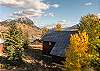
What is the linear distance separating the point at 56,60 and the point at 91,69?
1911 centimetres

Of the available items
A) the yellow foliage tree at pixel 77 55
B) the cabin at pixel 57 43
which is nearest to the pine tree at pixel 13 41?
the cabin at pixel 57 43

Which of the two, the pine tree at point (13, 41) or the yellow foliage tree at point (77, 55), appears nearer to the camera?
the yellow foliage tree at point (77, 55)

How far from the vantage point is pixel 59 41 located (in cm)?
6194

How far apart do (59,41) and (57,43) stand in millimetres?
1281

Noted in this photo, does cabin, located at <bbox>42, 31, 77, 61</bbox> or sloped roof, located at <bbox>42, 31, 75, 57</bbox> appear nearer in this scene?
cabin, located at <bbox>42, 31, 77, 61</bbox>

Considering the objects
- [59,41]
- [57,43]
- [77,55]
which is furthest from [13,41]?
[77,55]

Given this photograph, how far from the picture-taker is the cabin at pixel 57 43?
55.2 m

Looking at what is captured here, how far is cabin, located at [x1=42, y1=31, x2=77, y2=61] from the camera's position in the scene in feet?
181

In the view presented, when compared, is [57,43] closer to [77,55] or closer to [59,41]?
[59,41]

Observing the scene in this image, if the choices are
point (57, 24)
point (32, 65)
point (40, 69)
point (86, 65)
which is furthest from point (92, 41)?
point (57, 24)

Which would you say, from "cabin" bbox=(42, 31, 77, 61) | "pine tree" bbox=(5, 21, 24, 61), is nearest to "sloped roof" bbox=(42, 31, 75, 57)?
"cabin" bbox=(42, 31, 77, 61)

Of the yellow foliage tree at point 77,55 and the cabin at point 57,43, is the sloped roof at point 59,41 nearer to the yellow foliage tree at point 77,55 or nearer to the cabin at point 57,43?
the cabin at point 57,43

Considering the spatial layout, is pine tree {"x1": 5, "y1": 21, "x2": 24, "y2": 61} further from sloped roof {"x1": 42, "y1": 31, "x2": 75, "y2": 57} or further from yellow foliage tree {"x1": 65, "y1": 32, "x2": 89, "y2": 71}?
yellow foliage tree {"x1": 65, "y1": 32, "x2": 89, "y2": 71}

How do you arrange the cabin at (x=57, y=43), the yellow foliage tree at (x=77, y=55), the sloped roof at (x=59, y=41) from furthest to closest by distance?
the sloped roof at (x=59, y=41)
the cabin at (x=57, y=43)
the yellow foliage tree at (x=77, y=55)
